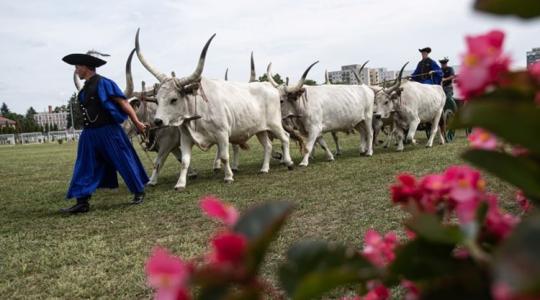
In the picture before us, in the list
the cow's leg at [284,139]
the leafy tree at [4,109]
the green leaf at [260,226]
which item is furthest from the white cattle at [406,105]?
the leafy tree at [4,109]

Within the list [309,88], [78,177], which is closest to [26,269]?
[78,177]

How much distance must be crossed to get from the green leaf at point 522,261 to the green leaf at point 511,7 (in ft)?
0.63

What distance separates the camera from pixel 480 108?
1.45 ft

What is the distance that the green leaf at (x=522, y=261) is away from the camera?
35 cm

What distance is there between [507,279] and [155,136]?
25.4ft

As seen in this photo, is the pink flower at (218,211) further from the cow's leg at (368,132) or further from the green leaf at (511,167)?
the cow's leg at (368,132)

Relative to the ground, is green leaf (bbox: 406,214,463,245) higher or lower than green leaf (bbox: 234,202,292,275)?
lower

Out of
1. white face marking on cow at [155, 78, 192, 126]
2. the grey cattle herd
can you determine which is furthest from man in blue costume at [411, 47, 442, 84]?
white face marking on cow at [155, 78, 192, 126]

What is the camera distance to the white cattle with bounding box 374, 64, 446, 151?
10414mm

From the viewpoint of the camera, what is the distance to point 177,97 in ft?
22.3

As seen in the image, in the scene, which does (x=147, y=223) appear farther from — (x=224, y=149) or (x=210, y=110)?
(x=210, y=110)

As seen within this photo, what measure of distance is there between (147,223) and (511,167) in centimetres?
452

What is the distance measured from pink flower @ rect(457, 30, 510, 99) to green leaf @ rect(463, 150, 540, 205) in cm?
6

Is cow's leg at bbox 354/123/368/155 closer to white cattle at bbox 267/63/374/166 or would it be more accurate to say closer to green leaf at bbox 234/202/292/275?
white cattle at bbox 267/63/374/166
